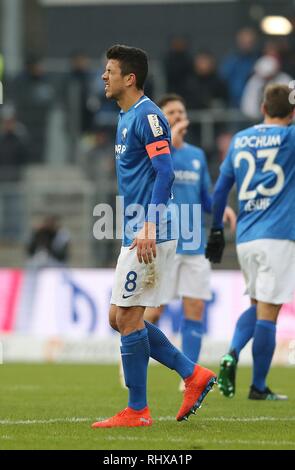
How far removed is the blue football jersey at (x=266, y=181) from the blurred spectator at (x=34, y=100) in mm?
12105

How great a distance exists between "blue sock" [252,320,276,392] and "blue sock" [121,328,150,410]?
6.43 ft

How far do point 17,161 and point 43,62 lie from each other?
13.4 ft

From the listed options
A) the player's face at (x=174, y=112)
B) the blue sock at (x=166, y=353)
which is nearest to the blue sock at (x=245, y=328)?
the player's face at (x=174, y=112)

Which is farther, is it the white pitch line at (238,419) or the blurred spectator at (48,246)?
the blurred spectator at (48,246)

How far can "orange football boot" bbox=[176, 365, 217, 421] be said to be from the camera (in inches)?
313

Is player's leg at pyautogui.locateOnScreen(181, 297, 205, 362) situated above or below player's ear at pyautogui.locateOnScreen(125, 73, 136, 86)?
below

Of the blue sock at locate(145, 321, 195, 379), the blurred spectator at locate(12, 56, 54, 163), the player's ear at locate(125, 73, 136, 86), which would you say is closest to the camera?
the player's ear at locate(125, 73, 136, 86)

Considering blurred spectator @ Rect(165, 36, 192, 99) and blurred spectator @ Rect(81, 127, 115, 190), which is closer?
blurred spectator @ Rect(81, 127, 115, 190)

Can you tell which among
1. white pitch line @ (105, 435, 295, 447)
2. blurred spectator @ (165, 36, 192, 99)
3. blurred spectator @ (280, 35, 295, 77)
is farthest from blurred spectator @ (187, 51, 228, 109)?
white pitch line @ (105, 435, 295, 447)

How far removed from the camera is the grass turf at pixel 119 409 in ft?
22.9

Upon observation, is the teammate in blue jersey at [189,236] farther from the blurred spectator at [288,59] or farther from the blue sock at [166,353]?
the blurred spectator at [288,59]

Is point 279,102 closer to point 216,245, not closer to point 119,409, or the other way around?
point 216,245

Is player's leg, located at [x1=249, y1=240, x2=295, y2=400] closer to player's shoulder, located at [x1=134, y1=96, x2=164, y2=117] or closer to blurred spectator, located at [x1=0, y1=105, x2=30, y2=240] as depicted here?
player's shoulder, located at [x1=134, y1=96, x2=164, y2=117]

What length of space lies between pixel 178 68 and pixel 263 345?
37.2 ft
